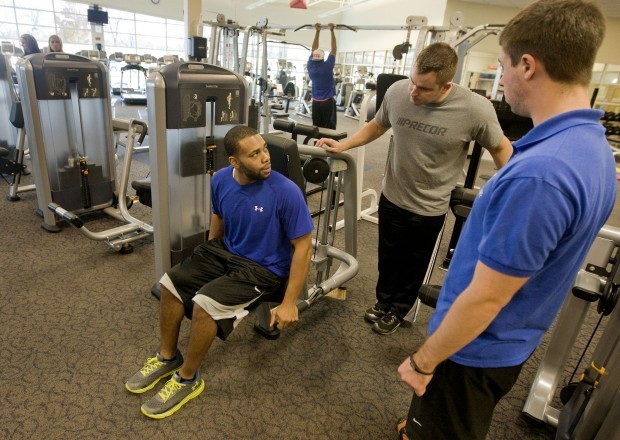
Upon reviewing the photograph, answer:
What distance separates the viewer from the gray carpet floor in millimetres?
1648

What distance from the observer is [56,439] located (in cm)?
154

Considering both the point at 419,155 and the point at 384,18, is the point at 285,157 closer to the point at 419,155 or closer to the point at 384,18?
the point at 419,155

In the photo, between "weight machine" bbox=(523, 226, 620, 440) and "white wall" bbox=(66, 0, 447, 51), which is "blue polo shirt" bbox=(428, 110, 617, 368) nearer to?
"weight machine" bbox=(523, 226, 620, 440)

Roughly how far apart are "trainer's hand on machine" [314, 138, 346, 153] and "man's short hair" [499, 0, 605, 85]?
1.27 m

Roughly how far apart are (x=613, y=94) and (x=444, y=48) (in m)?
12.3

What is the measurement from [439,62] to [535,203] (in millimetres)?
1134

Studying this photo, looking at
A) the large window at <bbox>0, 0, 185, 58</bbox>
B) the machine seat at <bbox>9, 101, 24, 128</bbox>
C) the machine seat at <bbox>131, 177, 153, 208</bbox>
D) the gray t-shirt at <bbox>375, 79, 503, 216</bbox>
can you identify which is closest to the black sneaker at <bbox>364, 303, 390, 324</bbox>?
the gray t-shirt at <bbox>375, 79, 503, 216</bbox>

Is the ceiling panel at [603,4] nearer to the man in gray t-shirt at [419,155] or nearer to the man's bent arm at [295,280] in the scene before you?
the man in gray t-shirt at [419,155]

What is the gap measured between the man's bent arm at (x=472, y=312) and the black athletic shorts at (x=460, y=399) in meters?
0.12

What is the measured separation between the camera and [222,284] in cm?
171

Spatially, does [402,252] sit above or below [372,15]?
below

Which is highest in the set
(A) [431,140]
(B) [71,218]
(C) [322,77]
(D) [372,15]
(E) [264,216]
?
(D) [372,15]

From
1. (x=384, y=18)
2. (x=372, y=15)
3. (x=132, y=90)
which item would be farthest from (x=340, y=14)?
(x=132, y=90)

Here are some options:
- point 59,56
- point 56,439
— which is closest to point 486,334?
point 56,439
